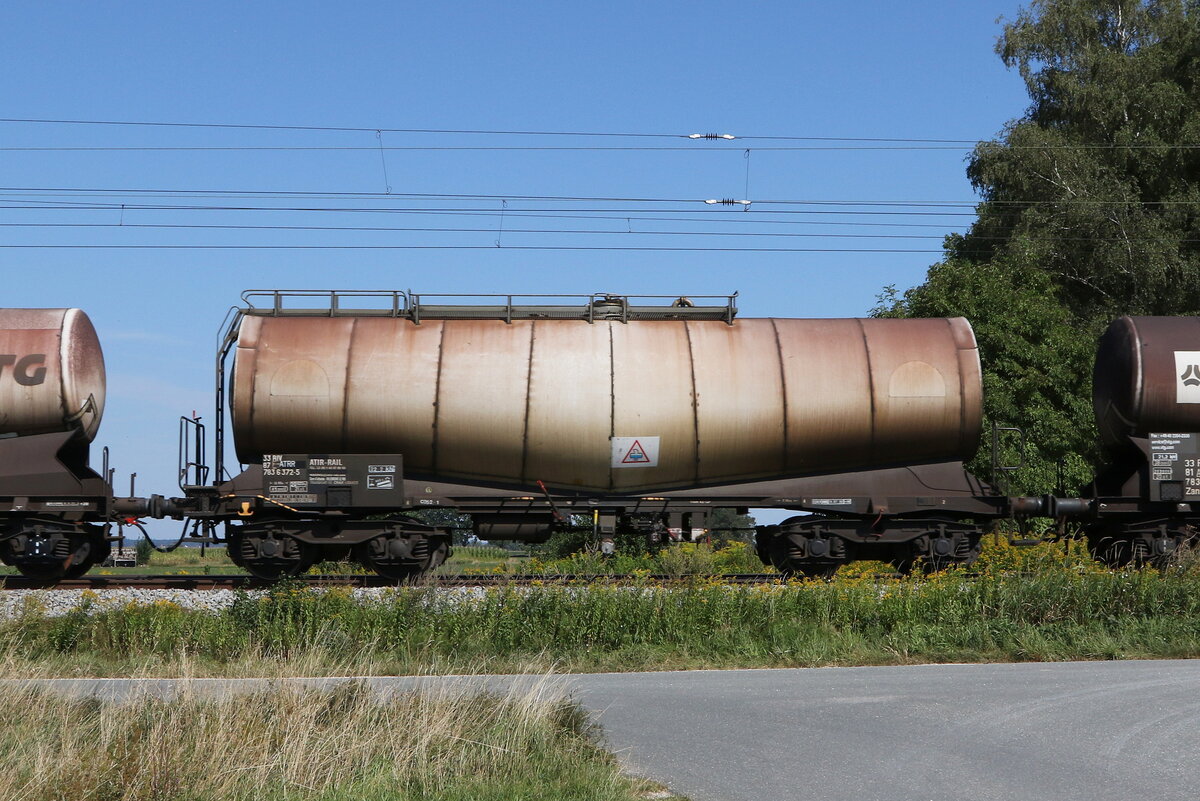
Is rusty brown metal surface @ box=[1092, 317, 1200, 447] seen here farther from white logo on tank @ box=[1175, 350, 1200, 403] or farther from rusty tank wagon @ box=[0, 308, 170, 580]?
rusty tank wagon @ box=[0, 308, 170, 580]

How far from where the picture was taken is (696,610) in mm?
13117

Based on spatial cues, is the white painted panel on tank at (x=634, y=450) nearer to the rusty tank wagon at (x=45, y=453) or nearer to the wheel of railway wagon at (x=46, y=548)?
the rusty tank wagon at (x=45, y=453)

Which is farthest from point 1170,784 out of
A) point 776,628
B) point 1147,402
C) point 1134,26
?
point 1134,26

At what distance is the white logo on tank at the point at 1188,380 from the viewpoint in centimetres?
1853

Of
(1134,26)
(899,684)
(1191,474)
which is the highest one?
(1134,26)

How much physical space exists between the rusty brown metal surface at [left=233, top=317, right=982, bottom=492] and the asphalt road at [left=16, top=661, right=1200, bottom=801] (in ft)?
21.3

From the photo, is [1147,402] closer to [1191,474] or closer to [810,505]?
[1191,474]

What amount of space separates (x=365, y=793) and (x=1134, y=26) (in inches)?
1842

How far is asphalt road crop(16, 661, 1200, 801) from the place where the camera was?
7309 mm

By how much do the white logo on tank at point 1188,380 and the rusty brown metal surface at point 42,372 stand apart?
16752mm

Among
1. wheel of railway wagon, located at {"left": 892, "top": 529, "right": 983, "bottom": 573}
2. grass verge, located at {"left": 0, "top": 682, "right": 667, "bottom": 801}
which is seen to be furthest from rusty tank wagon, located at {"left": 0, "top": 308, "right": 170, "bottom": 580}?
wheel of railway wagon, located at {"left": 892, "top": 529, "right": 983, "bottom": 573}

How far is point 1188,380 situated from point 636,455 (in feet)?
28.2

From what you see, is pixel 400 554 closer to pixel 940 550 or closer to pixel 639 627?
pixel 639 627

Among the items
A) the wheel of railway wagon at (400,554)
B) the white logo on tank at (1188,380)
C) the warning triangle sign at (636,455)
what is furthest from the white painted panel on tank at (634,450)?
the white logo on tank at (1188,380)
